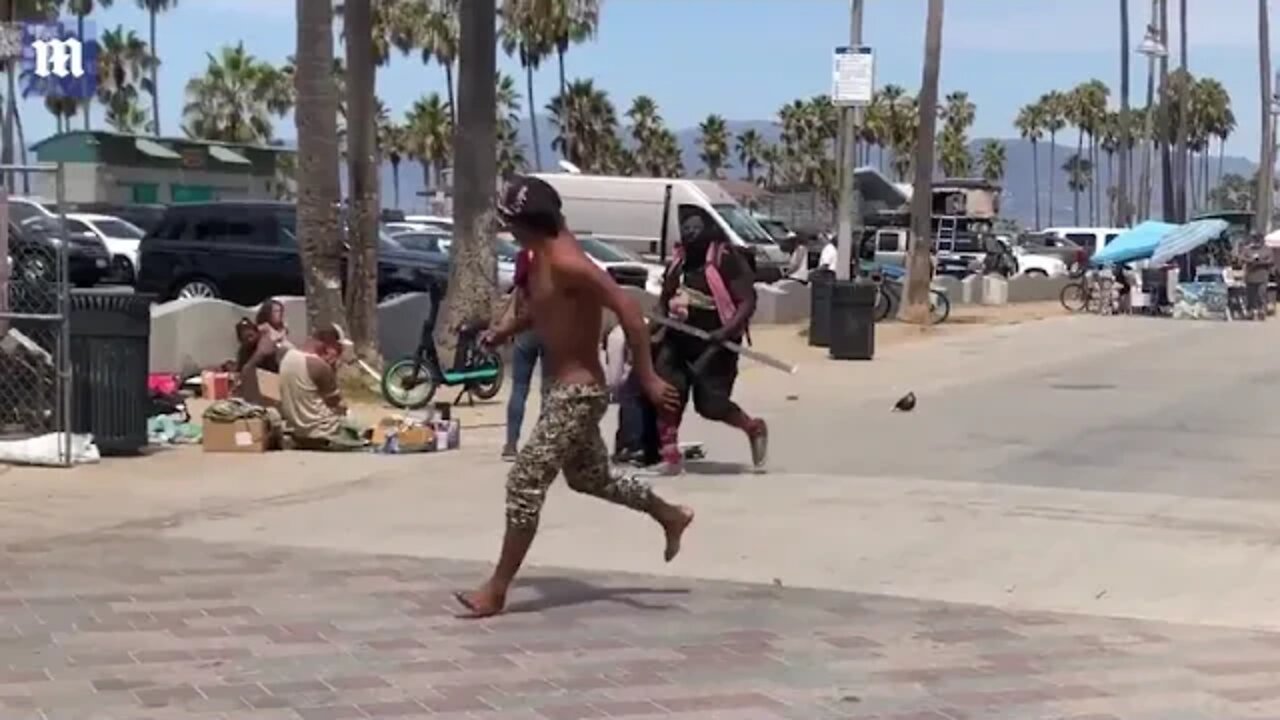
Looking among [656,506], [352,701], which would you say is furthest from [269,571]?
[352,701]

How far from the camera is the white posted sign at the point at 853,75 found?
2758 centimetres

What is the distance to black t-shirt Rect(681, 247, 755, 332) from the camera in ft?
41.9

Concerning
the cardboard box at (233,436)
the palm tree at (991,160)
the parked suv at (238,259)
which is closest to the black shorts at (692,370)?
the cardboard box at (233,436)

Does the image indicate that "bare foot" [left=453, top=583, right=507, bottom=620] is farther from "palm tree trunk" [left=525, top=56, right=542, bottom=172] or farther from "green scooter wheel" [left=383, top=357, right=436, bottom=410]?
"palm tree trunk" [left=525, top=56, right=542, bottom=172]

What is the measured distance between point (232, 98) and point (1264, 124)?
4069cm

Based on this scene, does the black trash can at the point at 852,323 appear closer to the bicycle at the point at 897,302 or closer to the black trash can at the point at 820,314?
the black trash can at the point at 820,314

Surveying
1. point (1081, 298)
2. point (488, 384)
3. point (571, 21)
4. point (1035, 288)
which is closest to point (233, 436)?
point (488, 384)

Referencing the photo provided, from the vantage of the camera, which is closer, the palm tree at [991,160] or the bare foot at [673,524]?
the bare foot at [673,524]

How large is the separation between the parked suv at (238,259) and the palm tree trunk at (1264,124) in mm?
44538

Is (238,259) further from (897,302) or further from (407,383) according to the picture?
(897,302)

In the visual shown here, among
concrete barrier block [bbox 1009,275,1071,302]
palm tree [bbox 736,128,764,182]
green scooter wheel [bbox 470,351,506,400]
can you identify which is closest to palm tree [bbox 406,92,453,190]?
palm tree [bbox 736,128,764,182]

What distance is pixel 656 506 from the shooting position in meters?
8.63

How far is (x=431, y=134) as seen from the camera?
286ft

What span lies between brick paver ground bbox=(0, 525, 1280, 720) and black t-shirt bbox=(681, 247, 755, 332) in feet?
12.6
